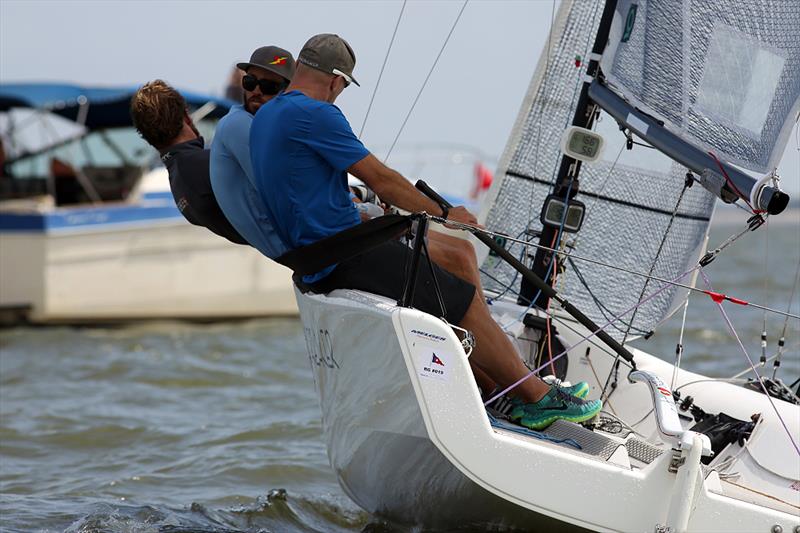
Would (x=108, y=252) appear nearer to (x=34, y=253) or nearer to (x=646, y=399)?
(x=34, y=253)

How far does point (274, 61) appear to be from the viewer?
3926 mm

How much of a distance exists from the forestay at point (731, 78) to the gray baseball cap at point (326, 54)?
1312 mm

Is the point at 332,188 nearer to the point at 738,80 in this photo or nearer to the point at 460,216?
the point at 460,216

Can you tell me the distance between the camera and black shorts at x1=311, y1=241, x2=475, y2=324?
3.55 m

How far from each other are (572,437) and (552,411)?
14cm

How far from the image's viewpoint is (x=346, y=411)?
3.69 m

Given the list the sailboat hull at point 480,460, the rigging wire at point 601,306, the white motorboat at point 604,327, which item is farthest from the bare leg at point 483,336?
the rigging wire at point 601,306

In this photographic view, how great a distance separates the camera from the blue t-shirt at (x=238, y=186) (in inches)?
145

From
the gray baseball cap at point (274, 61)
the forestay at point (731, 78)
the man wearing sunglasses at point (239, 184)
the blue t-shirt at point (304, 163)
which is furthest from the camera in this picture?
the forestay at point (731, 78)

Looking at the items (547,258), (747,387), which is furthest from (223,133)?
(747,387)

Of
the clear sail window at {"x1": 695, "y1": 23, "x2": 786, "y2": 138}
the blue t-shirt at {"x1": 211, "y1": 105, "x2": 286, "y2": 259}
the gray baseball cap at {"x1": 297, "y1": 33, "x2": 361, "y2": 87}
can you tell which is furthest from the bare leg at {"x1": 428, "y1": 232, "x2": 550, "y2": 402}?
the clear sail window at {"x1": 695, "y1": 23, "x2": 786, "y2": 138}

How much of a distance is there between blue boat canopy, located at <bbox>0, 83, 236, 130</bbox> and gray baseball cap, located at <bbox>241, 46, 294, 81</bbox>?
7.93m

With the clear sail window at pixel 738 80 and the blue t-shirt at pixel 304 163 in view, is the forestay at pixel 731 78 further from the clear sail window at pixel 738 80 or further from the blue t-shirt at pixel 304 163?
the blue t-shirt at pixel 304 163

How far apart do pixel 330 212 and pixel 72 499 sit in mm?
2068
